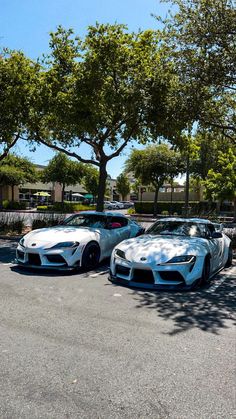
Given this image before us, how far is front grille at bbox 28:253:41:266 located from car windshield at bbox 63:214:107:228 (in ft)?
6.12

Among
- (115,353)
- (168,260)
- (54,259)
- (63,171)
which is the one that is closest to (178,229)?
(168,260)

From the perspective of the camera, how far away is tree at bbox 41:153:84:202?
4122cm

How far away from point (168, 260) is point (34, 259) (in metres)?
2.91

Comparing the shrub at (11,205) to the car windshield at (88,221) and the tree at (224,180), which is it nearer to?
the tree at (224,180)

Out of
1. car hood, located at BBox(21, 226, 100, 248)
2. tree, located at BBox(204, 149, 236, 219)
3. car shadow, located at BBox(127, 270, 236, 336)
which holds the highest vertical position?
tree, located at BBox(204, 149, 236, 219)

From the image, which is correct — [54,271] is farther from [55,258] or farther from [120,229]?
[120,229]

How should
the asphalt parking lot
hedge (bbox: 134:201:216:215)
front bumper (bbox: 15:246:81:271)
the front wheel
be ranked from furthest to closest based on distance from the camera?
1. hedge (bbox: 134:201:216:215)
2. front bumper (bbox: 15:246:81:271)
3. the front wheel
4. the asphalt parking lot

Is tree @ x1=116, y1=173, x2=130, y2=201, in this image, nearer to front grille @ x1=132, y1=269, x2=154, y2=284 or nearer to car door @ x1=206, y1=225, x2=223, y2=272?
car door @ x1=206, y1=225, x2=223, y2=272

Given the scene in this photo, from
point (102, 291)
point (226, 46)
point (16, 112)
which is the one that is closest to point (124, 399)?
point (102, 291)

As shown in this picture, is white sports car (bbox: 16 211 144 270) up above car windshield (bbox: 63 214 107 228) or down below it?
below

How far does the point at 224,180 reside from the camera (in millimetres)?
25078

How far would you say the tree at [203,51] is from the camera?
366 inches

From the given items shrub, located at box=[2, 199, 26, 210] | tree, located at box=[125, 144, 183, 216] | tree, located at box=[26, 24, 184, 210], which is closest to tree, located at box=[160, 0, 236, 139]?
tree, located at box=[26, 24, 184, 210]

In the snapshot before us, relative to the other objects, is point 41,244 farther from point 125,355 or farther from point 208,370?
point 208,370
